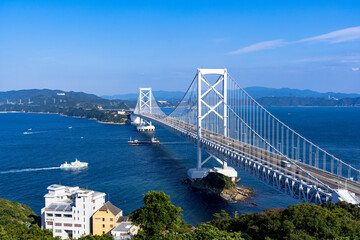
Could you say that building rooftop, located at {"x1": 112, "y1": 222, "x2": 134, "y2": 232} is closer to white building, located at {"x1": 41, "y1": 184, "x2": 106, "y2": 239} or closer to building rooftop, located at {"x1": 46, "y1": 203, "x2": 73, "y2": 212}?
white building, located at {"x1": 41, "y1": 184, "x2": 106, "y2": 239}

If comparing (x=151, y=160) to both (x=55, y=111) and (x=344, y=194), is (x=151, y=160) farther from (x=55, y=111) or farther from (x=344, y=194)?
(x=55, y=111)

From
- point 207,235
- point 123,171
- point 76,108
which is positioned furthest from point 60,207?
point 76,108

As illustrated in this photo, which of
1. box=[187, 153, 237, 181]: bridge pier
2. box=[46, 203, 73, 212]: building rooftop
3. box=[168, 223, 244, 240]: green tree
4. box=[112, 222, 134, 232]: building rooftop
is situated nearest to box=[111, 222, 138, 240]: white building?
box=[112, 222, 134, 232]: building rooftop

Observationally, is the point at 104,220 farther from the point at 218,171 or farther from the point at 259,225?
the point at 218,171

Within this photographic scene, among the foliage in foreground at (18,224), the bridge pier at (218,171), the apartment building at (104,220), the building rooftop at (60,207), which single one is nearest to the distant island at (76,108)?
the bridge pier at (218,171)

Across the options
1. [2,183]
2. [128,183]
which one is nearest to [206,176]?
[128,183]
